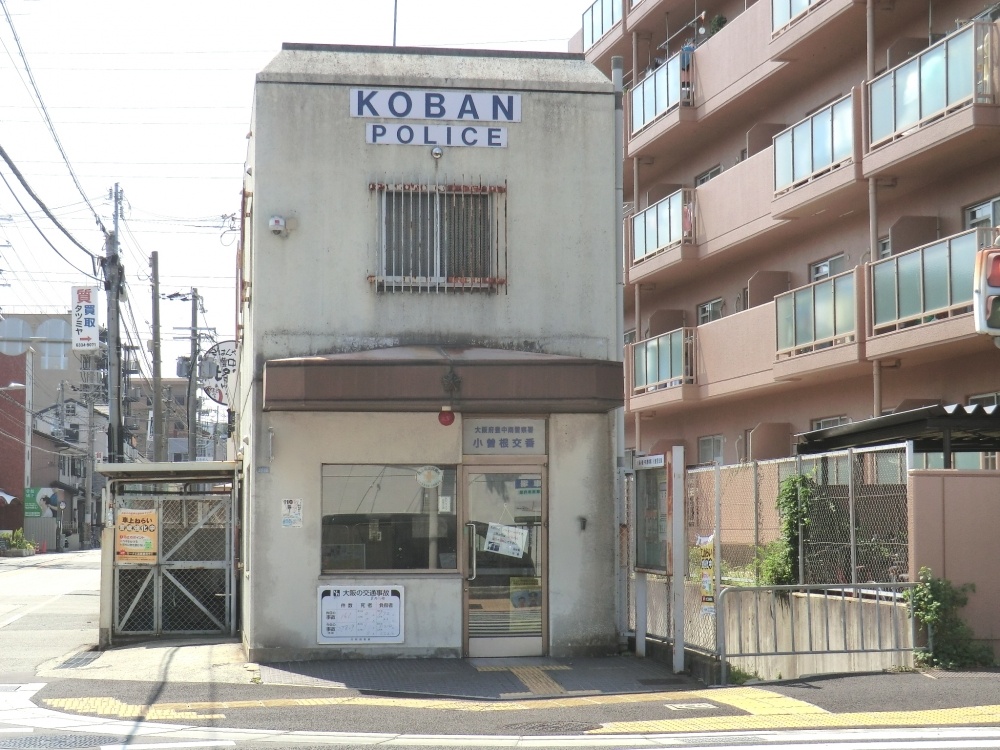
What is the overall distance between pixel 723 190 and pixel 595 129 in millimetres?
11746

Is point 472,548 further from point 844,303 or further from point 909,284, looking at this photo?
point 844,303

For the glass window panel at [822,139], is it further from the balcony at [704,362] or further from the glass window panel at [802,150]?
the balcony at [704,362]

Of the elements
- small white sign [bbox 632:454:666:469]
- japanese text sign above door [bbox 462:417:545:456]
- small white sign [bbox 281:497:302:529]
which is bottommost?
small white sign [bbox 281:497:302:529]

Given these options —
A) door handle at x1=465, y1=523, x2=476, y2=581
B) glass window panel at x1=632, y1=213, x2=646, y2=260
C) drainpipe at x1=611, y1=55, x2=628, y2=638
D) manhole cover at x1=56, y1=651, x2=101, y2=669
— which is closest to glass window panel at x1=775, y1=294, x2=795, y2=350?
glass window panel at x1=632, y1=213, x2=646, y2=260

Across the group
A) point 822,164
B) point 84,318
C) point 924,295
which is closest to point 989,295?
point 924,295

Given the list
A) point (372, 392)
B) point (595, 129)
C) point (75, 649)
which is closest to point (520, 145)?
point (595, 129)

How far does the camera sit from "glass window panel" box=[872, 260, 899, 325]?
63.8ft

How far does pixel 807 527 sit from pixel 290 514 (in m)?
6.11

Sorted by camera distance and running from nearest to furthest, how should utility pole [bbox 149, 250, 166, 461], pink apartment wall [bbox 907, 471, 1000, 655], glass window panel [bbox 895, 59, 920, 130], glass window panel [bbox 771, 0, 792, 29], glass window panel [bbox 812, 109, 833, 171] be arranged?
pink apartment wall [bbox 907, 471, 1000, 655], glass window panel [bbox 895, 59, 920, 130], glass window panel [bbox 812, 109, 833, 171], glass window panel [bbox 771, 0, 792, 29], utility pole [bbox 149, 250, 166, 461]

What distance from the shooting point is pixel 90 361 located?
9306cm

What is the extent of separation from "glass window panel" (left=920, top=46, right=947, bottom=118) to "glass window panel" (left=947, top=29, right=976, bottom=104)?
0.58 feet

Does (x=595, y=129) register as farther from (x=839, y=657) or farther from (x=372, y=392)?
(x=839, y=657)

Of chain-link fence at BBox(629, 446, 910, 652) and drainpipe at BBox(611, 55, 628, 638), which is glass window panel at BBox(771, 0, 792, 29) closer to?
drainpipe at BBox(611, 55, 628, 638)

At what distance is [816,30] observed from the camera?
2212 cm
